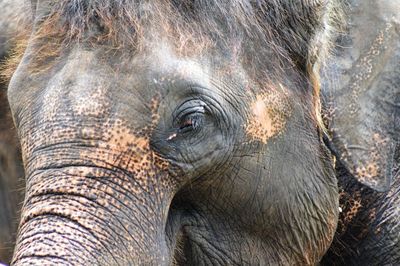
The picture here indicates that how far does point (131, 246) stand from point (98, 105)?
41 centimetres

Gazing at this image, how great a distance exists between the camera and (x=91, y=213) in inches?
124

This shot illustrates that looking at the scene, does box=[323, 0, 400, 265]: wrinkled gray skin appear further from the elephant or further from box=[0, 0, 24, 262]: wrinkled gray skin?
box=[0, 0, 24, 262]: wrinkled gray skin

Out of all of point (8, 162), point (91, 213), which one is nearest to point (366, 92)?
point (91, 213)

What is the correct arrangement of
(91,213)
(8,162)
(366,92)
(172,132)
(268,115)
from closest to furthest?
(91,213) < (172,132) < (268,115) < (366,92) < (8,162)

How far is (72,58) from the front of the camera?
3.43m

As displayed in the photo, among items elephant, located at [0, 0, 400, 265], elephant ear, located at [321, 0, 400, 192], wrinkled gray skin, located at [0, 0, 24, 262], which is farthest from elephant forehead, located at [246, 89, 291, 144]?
wrinkled gray skin, located at [0, 0, 24, 262]

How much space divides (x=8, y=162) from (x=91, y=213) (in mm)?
2019

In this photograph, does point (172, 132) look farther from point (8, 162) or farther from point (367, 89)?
point (8, 162)

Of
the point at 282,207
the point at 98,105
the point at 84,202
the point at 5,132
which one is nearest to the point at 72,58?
the point at 98,105

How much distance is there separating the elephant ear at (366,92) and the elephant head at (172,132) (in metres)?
0.13

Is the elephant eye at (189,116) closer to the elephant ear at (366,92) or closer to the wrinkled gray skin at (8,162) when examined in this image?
the elephant ear at (366,92)

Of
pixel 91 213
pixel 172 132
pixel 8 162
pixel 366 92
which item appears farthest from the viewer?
pixel 8 162

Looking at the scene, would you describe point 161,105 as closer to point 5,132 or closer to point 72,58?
point 72,58

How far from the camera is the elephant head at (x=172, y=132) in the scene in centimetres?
322
